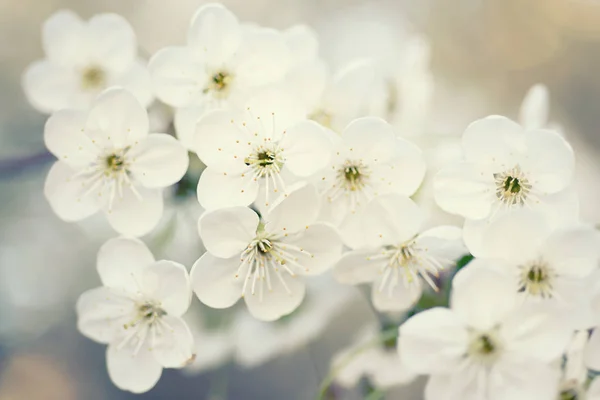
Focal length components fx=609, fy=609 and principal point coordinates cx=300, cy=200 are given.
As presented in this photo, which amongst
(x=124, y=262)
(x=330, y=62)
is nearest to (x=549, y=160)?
→ (x=124, y=262)

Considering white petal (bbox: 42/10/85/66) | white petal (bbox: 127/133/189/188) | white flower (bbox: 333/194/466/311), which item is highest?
white petal (bbox: 42/10/85/66)

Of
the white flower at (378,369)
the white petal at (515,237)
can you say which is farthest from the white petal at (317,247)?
the white flower at (378,369)

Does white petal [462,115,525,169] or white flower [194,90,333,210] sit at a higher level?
white flower [194,90,333,210]

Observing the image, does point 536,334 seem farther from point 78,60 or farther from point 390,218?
point 78,60

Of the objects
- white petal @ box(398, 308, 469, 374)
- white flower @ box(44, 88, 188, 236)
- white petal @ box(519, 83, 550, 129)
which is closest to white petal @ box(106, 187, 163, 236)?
white flower @ box(44, 88, 188, 236)

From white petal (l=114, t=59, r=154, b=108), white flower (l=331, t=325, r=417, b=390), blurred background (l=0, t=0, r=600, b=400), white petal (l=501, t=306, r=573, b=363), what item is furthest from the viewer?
blurred background (l=0, t=0, r=600, b=400)

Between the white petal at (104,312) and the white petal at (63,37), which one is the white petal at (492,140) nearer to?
the white petal at (104,312)

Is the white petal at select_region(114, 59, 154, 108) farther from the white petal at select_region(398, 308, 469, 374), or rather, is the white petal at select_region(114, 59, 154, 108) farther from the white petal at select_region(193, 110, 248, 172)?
the white petal at select_region(398, 308, 469, 374)

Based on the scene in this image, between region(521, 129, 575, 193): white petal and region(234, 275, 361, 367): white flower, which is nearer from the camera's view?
region(521, 129, 575, 193): white petal
